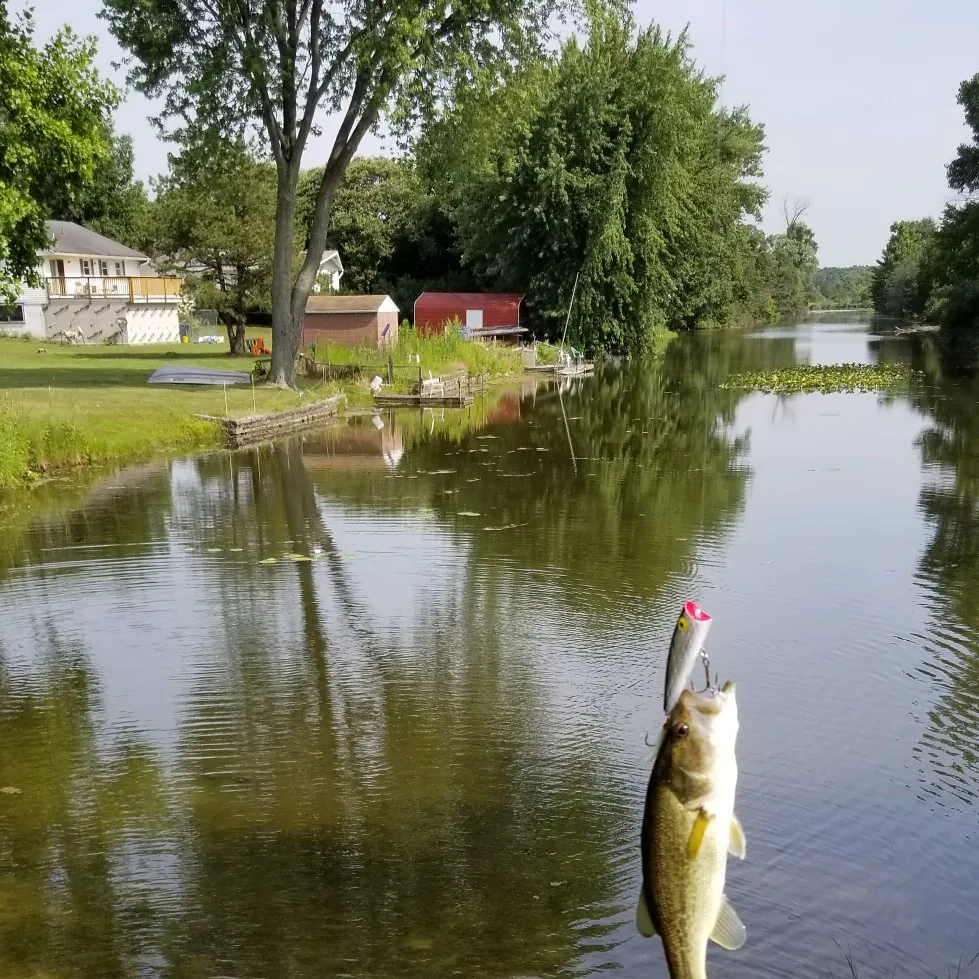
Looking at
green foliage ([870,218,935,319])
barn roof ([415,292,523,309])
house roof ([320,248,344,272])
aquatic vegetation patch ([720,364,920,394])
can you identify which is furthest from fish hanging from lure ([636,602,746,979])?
green foliage ([870,218,935,319])

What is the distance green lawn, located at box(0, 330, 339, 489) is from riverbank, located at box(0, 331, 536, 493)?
23 mm

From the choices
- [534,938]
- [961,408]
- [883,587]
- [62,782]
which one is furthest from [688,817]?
[961,408]

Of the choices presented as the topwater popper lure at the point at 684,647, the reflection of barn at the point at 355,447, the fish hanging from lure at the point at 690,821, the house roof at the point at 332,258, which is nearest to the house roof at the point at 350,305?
the reflection of barn at the point at 355,447

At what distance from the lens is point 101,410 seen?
23.6 metres

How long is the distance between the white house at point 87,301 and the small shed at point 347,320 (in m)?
17.6

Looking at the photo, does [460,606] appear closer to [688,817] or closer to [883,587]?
[883,587]

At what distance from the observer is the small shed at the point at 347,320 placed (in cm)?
3950

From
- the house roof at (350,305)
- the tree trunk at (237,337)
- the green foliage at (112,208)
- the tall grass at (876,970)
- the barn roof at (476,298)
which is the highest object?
the green foliage at (112,208)

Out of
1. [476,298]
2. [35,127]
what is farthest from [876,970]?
[476,298]

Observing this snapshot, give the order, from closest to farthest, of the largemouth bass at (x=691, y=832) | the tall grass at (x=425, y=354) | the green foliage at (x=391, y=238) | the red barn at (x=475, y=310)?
the largemouth bass at (x=691, y=832), the tall grass at (x=425, y=354), the red barn at (x=475, y=310), the green foliage at (x=391, y=238)

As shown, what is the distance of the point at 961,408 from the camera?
30047 mm

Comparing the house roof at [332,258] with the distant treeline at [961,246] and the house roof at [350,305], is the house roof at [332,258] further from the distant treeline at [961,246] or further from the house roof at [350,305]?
the distant treeline at [961,246]

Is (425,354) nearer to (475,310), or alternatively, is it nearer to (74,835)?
(475,310)

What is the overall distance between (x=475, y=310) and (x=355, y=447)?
27.4 metres
